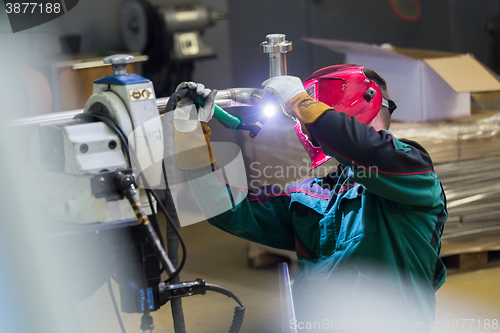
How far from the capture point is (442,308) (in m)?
2.80

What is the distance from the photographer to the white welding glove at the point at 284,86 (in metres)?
1.26

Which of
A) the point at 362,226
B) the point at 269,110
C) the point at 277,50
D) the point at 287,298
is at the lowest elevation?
the point at 287,298

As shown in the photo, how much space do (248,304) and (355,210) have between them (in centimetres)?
168

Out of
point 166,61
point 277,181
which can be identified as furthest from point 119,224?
point 166,61

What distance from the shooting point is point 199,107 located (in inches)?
50.4

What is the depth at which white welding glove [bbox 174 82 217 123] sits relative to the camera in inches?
47.4

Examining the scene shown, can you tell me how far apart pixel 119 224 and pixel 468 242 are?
2734 mm

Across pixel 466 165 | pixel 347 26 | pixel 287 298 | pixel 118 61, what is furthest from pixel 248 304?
pixel 347 26

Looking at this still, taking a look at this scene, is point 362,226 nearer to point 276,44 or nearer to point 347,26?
point 276,44

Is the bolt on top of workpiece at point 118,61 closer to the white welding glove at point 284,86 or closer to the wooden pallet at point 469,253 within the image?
the white welding glove at point 284,86

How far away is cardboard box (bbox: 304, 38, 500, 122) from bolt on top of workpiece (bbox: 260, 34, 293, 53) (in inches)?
84.2

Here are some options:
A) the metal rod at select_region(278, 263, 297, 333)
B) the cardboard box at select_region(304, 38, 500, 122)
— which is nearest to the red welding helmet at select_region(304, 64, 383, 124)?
the metal rod at select_region(278, 263, 297, 333)

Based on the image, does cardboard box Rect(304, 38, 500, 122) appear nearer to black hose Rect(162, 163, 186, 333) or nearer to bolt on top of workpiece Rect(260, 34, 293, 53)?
bolt on top of workpiece Rect(260, 34, 293, 53)

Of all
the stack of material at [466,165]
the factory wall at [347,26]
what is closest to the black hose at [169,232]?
the stack of material at [466,165]
